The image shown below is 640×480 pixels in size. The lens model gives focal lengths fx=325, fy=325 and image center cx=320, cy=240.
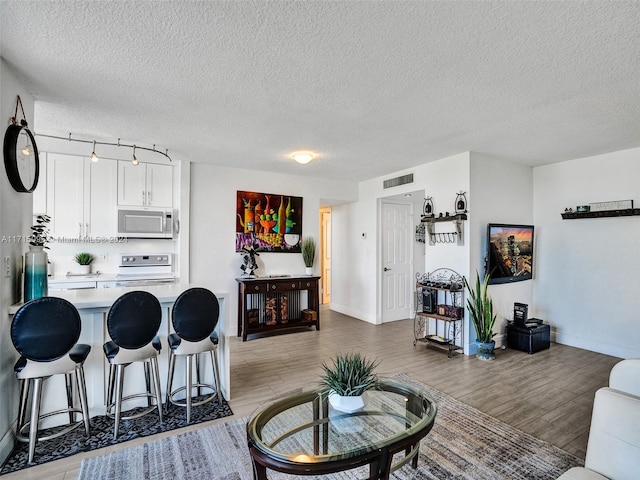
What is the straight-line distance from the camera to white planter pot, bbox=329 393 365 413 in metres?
1.90

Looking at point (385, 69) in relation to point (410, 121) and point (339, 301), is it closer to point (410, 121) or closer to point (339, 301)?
point (410, 121)

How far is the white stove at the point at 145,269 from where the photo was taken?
15.5 feet

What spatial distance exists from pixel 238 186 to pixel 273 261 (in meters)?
1.42

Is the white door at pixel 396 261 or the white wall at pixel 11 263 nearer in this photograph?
the white wall at pixel 11 263

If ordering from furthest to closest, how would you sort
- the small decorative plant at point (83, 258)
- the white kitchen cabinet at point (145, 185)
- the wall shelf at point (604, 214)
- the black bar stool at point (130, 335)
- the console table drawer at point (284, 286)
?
the console table drawer at point (284, 286)
the white kitchen cabinet at point (145, 185)
the small decorative plant at point (83, 258)
the wall shelf at point (604, 214)
the black bar stool at point (130, 335)

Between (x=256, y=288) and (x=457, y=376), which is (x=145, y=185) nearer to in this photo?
(x=256, y=288)

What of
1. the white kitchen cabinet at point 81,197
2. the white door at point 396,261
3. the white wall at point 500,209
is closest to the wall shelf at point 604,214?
the white wall at point 500,209

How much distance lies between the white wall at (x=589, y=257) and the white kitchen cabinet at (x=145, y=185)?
5865 mm

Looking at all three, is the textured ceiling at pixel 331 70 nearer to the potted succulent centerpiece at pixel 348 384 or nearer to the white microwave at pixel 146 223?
the white microwave at pixel 146 223

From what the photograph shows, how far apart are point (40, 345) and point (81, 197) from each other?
315 centimetres

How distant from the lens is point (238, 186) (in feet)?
17.9

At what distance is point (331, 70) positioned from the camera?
7.68 feet

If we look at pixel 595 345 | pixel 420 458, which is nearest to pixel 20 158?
pixel 420 458

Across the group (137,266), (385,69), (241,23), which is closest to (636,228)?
(385,69)
